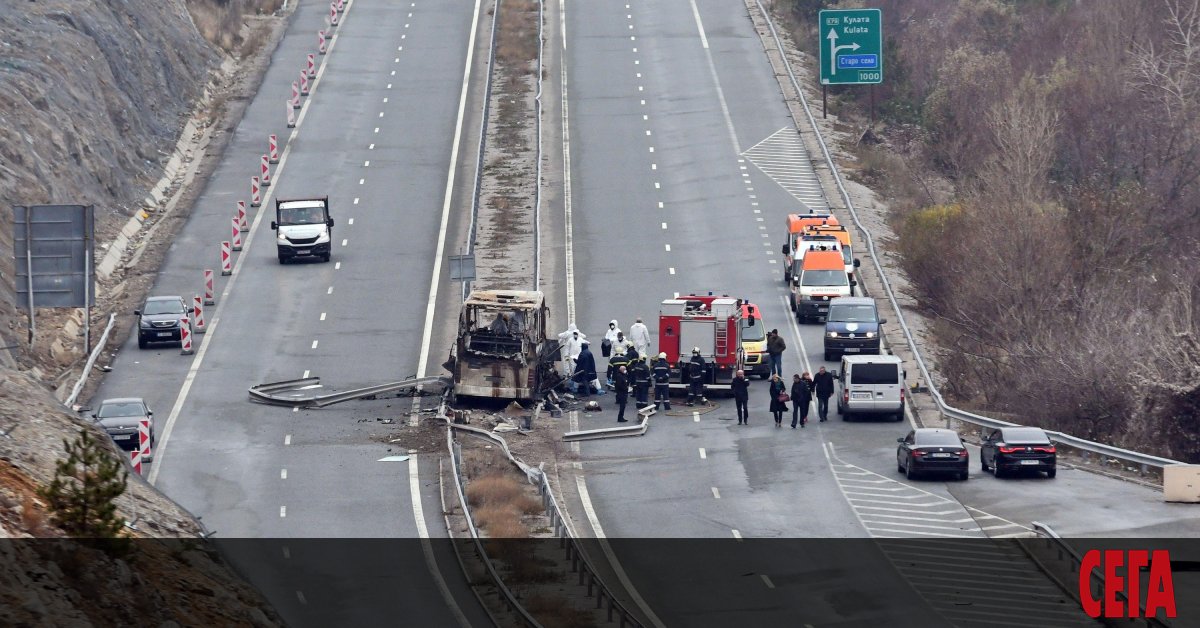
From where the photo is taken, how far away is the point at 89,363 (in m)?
44.9

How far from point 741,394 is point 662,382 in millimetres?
2307

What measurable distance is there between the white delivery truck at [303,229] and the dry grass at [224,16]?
98.8 ft

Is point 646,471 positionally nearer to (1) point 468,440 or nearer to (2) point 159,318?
(1) point 468,440

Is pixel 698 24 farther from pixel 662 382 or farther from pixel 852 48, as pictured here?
pixel 662 382

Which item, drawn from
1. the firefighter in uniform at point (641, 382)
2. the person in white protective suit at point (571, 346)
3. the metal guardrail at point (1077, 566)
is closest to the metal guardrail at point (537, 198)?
the person in white protective suit at point (571, 346)

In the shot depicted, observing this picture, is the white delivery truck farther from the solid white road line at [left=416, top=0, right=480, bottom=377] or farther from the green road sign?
the green road sign

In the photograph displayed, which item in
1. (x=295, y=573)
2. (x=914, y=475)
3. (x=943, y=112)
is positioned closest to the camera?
(x=295, y=573)

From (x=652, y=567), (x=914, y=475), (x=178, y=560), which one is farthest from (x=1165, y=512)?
(x=178, y=560)

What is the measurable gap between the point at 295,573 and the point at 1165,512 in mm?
16242

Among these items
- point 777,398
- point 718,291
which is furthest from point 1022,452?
point 718,291

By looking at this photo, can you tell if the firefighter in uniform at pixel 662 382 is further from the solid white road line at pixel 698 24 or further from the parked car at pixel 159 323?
the solid white road line at pixel 698 24

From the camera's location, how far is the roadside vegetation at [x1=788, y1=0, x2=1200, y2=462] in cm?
4362

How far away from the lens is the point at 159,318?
47.7 meters

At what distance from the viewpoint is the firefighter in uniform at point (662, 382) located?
1665 inches
